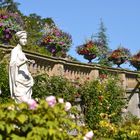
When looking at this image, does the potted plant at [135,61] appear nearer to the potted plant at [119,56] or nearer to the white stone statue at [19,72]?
the potted plant at [119,56]

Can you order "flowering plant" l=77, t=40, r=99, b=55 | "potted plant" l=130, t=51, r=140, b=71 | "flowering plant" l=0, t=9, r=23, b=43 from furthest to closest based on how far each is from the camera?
"potted plant" l=130, t=51, r=140, b=71
"flowering plant" l=77, t=40, r=99, b=55
"flowering plant" l=0, t=9, r=23, b=43

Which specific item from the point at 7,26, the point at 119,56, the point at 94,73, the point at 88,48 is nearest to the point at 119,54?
the point at 119,56

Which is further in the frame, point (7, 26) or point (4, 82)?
point (7, 26)

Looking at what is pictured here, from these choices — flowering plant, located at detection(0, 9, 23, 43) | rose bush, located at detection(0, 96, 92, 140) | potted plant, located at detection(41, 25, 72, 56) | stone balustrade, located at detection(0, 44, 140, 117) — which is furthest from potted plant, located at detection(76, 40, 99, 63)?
rose bush, located at detection(0, 96, 92, 140)

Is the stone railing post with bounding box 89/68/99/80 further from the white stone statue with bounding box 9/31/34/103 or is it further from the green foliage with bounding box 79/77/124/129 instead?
the white stone statue with bounding box 9/31/34/103

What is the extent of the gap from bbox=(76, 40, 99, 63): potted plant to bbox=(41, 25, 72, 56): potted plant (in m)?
0.96

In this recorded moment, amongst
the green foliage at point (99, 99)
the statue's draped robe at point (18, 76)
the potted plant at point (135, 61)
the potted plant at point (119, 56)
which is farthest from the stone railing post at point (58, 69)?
the potted plant at point (135, 61)

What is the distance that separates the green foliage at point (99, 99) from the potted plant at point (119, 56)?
421cm

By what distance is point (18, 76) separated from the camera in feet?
33.1

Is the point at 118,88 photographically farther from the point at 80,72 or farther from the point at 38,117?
the point at 38,117

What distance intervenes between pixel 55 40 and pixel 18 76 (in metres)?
7.50

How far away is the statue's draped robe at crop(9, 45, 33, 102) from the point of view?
32.8 feet

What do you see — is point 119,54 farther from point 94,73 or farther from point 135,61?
point 94,73

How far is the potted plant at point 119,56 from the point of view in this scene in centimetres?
1961
